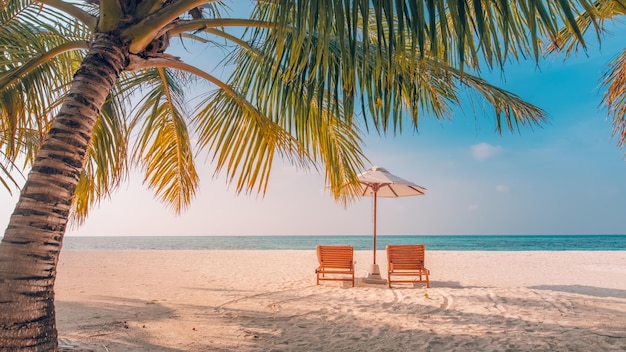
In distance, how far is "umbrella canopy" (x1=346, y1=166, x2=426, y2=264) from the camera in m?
6.99

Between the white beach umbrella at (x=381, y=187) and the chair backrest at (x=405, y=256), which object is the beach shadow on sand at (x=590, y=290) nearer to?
the chair backrest at (x=405, y=256)

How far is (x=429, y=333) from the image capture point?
3.71m

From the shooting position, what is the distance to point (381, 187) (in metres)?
7.78

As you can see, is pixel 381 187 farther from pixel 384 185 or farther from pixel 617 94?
pixel 617 94

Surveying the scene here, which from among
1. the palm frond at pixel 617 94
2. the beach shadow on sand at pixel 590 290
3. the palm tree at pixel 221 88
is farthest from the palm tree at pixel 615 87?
the beach shadow on sand at pixel 590 290

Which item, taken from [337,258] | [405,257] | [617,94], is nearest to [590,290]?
[405,257]

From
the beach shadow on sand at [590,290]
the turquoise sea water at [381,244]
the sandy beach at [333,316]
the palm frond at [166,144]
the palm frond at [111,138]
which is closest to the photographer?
the sandy beach at [333,316]

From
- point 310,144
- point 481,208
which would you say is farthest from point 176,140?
point 481,208

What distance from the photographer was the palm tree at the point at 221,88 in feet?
5.49

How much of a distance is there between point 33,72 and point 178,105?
1.52 meters

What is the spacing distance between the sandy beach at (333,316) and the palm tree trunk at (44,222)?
45.5 inches

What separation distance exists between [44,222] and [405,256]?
5710mm

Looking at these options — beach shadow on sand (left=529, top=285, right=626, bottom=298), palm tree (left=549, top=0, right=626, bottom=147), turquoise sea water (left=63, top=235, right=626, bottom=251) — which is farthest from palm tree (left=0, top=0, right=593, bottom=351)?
turquoise sea water (left=63, top=235, right=626, bottom=251)

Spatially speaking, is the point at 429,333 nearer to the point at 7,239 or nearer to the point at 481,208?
the point at 7,239
